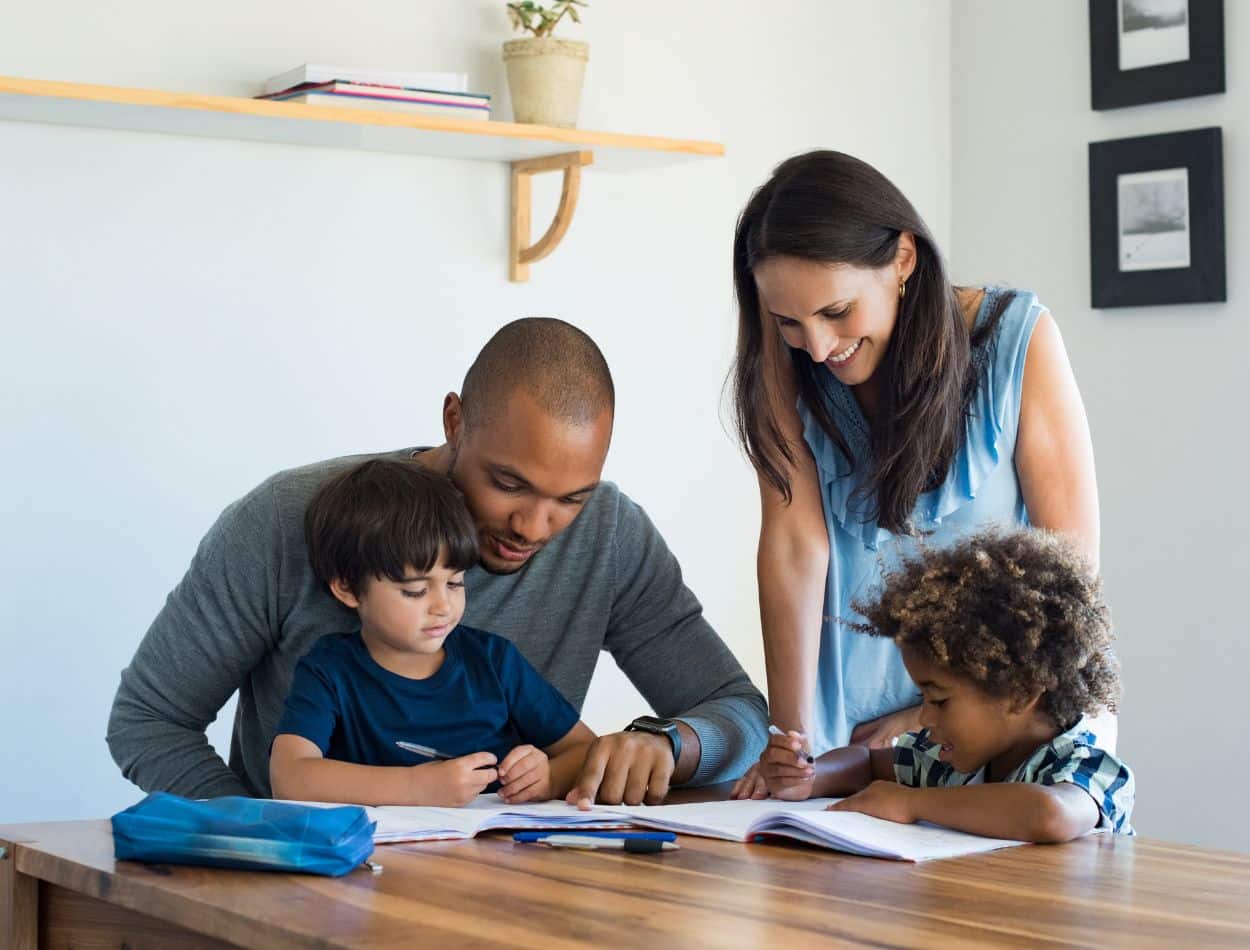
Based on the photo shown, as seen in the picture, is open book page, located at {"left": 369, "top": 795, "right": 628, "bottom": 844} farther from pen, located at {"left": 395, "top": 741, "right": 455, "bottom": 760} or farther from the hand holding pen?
pen, located at {"left": 395, "top": 741, "right": 455, "bottom": 760}

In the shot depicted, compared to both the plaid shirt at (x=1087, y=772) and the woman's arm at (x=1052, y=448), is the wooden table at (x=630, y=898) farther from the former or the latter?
the woman's arm at (x=1052, y=448)

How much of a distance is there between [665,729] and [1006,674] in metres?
0.38

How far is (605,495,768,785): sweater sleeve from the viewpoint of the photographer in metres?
1.87

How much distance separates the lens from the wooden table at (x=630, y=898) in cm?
98

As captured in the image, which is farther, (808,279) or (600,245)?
(600,245)

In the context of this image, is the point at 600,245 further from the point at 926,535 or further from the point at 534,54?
the point at 926,535

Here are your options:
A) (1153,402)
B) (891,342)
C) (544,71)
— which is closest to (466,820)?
(891,342)

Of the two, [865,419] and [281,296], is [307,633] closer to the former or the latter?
[865,419]

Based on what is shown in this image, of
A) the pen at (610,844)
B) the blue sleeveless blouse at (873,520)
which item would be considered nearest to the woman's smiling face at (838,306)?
the blue sleeveless blouse at (873,520)

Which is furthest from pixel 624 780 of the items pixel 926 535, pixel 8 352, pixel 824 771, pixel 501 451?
pixel 8 352

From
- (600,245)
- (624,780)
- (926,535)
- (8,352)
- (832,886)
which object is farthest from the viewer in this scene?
(600,245)

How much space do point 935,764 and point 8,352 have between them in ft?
5.53

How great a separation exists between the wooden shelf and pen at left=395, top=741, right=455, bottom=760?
129cm

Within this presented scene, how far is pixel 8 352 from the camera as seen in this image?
8.52ft
